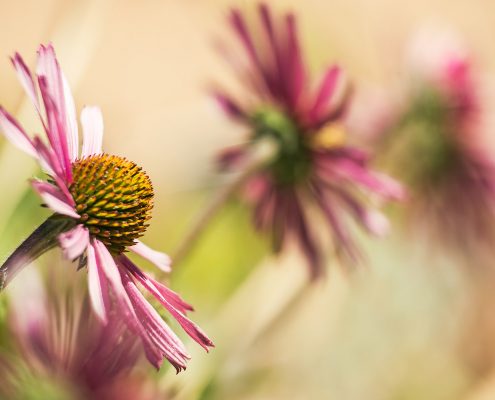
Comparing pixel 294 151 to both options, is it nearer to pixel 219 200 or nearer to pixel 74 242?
pixel 219 200

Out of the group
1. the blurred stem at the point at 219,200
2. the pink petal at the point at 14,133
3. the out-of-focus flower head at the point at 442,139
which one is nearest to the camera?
the pink petal at the point at 14,133

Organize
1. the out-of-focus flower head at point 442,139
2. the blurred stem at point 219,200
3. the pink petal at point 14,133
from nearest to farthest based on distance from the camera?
1. the pink petal at point 14,133
2. the blurred stem at point 219,200
3. the out-of-focus flower head at point 442,139

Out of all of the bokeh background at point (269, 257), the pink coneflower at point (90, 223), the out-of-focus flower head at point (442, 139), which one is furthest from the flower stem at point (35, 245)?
the out-of-focus flower head at point (442, 139)

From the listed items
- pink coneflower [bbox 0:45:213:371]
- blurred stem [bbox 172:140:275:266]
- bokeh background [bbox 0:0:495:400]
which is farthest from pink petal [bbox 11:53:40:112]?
bokeh background [bbox 0:0:495:400]

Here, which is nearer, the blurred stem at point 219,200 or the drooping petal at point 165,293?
the drooping petal at point 165,293

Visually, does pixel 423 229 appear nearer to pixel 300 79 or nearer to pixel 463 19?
pixel 300 79

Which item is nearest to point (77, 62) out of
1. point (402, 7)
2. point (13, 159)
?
point (13, 159)

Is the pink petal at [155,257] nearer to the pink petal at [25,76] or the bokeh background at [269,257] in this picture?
the pink petal at [25,76]

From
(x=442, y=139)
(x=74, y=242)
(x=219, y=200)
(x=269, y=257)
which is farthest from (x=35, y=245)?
(x=442, y=139)
